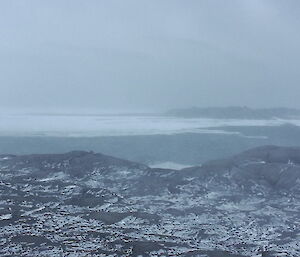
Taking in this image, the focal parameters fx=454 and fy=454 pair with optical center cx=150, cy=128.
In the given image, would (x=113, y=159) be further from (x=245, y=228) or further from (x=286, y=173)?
(x=245, y=228)

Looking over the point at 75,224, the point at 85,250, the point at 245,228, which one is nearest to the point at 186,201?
the point at 245,228

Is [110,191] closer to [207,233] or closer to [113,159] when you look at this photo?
[113,159]

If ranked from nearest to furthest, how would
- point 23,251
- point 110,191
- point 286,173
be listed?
1. point 23,251
2. point 110,191
3. point 286,173

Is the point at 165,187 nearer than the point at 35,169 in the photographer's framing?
Yes

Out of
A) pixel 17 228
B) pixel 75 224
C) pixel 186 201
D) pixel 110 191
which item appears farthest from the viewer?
pixel 110 191

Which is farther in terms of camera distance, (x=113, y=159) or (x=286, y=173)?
(x=113, y=159)

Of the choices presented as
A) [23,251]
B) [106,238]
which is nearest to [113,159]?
[106,238]
